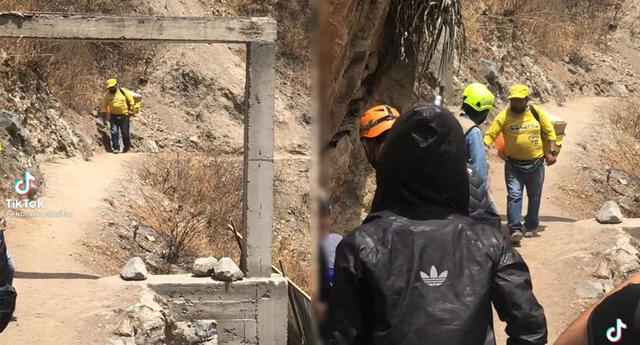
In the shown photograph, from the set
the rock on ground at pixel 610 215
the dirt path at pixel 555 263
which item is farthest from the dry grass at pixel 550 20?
the rock on ground at pixel 610 215

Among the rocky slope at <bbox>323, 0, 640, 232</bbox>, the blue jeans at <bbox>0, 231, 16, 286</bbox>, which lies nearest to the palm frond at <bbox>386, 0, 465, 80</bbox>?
the rocky slope at <bbox>323, 0, 640, 232</bbox>

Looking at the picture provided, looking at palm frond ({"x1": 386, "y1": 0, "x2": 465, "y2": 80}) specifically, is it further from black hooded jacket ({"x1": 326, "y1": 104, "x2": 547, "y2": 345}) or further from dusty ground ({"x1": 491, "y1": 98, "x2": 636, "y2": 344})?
black hooded jacket ({"x1": 326, "y1": 104, "x2": 547, "y2": 345})

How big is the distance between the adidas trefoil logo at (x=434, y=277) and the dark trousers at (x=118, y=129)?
47.8ft

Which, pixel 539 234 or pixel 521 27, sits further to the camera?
pixel 521 27

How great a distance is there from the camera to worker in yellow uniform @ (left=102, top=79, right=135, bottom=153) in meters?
16.3

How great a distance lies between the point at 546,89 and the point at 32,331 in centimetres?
1404

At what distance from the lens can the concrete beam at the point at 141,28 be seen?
8.59m

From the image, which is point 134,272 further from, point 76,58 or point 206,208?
point 76,58

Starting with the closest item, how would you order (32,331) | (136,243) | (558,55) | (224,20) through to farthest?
(32,331)
(224,20)
(136,243)
(558,55)

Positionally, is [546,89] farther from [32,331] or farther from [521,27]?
[32,331]

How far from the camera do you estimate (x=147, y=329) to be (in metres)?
8.35

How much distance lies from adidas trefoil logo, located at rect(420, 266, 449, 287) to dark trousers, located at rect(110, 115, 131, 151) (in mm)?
14570

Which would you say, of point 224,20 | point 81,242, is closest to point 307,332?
point 224,20

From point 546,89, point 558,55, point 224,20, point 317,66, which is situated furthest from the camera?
point 558,55
